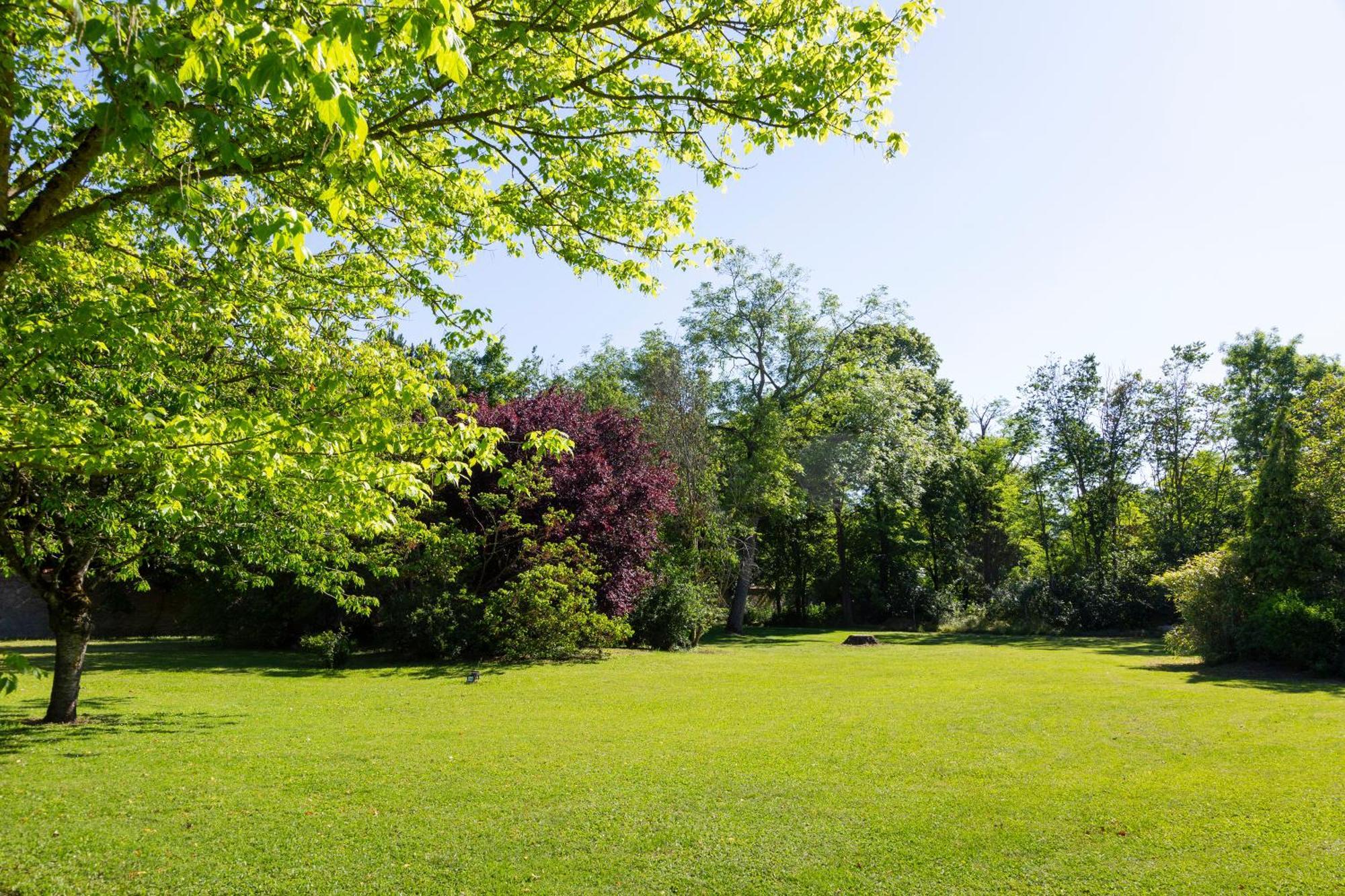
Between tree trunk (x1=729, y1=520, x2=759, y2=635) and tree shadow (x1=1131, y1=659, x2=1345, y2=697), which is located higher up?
tree trunk (x1=729, y1=520, x2=759, y2=635)

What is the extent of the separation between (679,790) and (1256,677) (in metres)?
12.7

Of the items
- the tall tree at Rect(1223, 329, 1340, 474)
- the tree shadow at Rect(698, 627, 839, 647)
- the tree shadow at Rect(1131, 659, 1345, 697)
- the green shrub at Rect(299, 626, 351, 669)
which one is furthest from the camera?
the tall tree at Rect(1223, 329, 1340, 474)

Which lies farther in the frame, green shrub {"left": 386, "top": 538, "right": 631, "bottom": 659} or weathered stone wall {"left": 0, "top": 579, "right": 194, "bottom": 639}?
weathered stone wall {"left": 0, "top": 579, "right": 194, "bottom": 639}

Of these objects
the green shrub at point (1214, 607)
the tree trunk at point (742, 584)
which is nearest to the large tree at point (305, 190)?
the green shrub at point (1214, 607)

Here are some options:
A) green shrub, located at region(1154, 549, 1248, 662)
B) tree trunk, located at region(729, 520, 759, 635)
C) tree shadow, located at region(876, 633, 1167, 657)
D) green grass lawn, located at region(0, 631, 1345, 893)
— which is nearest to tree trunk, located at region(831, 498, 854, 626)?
tree shadow, located at region(876, 633, 1167, 657)

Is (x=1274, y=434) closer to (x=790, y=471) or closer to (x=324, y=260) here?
(x=790, y=471)

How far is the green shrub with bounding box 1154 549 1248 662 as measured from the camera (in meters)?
16.0

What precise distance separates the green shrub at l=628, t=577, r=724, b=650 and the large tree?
1424cm

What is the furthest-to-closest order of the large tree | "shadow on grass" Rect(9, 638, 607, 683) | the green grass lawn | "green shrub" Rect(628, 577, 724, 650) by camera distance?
"green shrub" Rect(628, 577, 724, 650) → "shadow on grass" Rect(9, 638, 607, 683) → the green grass lawn → the large tree

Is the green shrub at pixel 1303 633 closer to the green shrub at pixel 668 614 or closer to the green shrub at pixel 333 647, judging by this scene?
the green shrub at pixel 668 614

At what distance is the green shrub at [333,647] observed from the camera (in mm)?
15781

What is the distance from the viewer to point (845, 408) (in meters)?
31.4

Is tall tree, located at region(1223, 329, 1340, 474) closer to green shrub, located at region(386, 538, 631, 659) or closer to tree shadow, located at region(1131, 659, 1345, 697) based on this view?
tree shadow, located at region(1131, 659, 1345, 697)

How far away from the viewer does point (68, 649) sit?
376 inches
